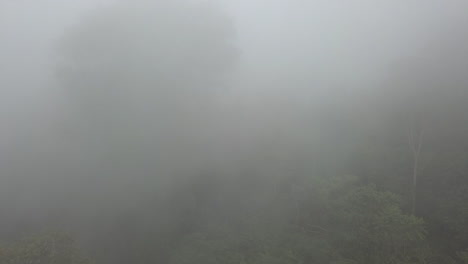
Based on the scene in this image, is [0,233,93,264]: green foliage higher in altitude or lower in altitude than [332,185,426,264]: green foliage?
lower

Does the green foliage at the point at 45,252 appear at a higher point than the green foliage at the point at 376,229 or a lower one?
lower

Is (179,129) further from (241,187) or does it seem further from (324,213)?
(324,213)

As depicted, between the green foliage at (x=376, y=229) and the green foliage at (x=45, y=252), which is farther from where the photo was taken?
the green foliage at (x=376, y=229)

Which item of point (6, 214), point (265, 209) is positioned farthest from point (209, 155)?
point (6, 214)

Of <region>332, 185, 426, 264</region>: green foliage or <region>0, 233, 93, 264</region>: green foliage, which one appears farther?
<region>332, 185, 426, 264</region>: green foliage

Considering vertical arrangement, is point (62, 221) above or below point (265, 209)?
below

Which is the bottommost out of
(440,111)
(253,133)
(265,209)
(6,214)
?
(6,214)

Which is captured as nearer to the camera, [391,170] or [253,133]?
[391,170]

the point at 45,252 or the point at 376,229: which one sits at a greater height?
the point at 376,229

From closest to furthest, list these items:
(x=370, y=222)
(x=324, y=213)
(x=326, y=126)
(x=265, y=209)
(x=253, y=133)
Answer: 1. (x=370, y=222)
2. (x=324, y=213)
3. (x=265, y=209)
4. (x=253, y=133)
5. (x=326, y=126)

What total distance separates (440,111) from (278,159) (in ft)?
32.2

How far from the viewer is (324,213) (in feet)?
34.3

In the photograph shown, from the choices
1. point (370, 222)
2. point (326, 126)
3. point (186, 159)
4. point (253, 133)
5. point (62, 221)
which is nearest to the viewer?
point (370, 222)

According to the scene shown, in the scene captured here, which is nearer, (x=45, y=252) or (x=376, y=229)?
(x=45, y=252)
